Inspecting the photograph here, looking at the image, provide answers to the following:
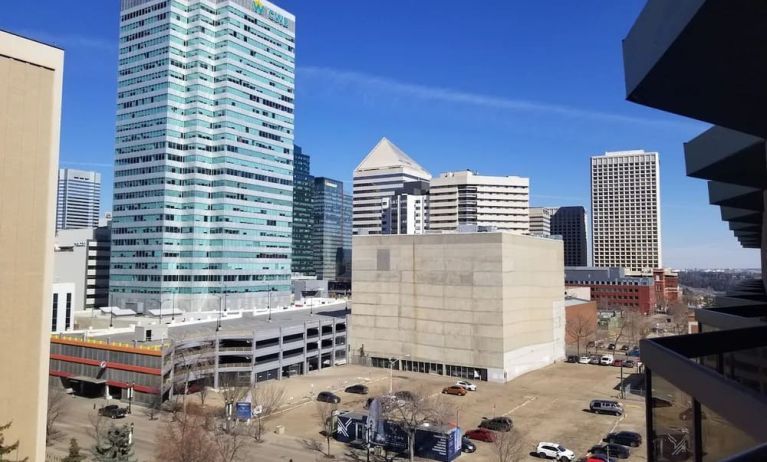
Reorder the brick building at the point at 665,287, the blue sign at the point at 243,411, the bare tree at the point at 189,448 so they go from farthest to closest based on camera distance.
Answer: the brick building at the point at 665,287 < the blue sign at the point at 243,411 < the bare tree at the point at 189,448

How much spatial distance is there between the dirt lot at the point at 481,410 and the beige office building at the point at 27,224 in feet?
43.2

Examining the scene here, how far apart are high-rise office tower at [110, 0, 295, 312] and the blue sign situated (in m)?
52.6

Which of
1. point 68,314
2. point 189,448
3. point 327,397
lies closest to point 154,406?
point 327,397

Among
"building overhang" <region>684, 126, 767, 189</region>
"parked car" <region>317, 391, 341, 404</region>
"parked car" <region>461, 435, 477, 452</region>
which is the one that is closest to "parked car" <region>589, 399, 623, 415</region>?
"parked car" <region>461, 435, 477, 452</region>

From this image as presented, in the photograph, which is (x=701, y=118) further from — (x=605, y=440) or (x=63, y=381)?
(x=63, y=381)

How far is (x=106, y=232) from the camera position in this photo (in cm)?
11100

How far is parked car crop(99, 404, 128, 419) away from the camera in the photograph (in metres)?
41.5

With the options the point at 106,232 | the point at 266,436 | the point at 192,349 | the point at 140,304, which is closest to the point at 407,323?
the point at 192,349

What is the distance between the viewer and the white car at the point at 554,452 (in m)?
32.9

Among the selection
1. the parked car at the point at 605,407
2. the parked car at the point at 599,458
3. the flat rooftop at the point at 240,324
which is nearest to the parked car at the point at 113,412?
the flat rooftop at the point at 240,324

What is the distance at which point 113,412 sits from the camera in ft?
137

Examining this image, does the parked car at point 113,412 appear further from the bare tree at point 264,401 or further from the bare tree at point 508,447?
→ the bare tree at point 508,447

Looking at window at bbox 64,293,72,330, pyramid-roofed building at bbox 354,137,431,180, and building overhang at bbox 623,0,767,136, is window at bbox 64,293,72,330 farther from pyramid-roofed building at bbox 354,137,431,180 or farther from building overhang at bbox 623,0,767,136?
pyramid-roofed building at bbox 354,137,431,180

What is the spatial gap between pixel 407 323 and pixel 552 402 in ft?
67.3
